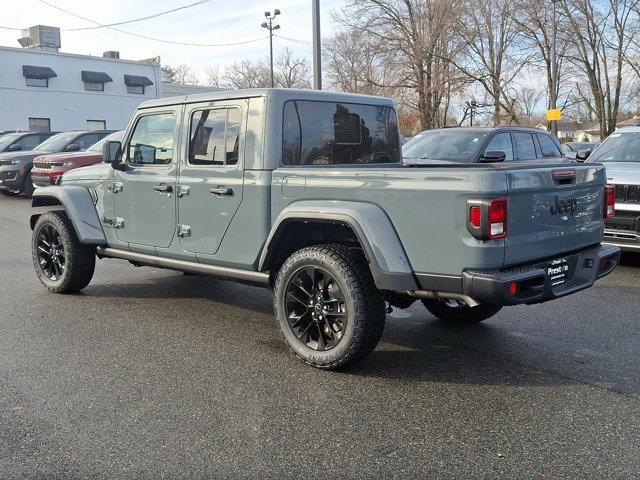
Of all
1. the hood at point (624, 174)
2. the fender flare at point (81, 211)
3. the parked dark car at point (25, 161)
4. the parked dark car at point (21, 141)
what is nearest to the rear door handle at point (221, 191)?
the fender flare at point (81, 211)

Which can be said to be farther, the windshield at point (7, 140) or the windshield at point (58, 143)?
the windshield at point (7, 140)

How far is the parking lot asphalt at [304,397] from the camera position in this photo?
3.12 m

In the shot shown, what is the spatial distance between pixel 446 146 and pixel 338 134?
498cm

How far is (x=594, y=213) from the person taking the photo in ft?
14.9

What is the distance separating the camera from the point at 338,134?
5.19 m

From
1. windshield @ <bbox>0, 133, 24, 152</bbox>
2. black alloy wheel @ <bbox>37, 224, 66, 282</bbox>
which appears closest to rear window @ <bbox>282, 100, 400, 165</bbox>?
black alloy wheel @ <bbox>37, 224, 66, 282</bbox>

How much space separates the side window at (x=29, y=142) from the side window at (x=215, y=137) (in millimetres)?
15818

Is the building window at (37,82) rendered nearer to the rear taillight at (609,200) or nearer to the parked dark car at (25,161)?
the parked dark car at (25,161)

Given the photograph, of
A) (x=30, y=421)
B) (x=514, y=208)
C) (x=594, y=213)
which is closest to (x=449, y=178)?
(x=514, y=208)

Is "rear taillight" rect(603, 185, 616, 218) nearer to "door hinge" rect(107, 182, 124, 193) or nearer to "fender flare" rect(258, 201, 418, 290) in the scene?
"fender flare" rect(258, 201, 418, 290)

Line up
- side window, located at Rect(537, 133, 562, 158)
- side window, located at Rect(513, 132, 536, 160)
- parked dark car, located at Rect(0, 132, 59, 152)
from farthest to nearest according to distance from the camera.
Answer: parked dark car, located at Rect(0, 132, 59, 152) < side window, located at Rect(537, 133, 562, 158) < side window, located at Rect(513, 132, 536, 160)

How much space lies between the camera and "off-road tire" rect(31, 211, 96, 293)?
6.32 metres

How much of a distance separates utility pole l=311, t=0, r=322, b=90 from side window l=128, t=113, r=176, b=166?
10.5 m

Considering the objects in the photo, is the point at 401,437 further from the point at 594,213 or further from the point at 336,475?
the point at 594,213
